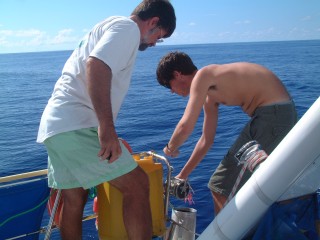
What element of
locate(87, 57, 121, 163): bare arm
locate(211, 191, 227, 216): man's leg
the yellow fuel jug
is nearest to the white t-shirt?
locate(87, 57, 121, 163): bare arm

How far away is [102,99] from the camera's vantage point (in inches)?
75.2

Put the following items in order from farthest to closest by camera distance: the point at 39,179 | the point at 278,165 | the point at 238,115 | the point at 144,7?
1. the point at 238,115
2. the point at 39,179
3. the point at 144,7
4. the point at 278,165

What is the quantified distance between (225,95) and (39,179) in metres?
1.51

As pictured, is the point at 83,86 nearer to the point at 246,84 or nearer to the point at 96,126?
the point at 96,126

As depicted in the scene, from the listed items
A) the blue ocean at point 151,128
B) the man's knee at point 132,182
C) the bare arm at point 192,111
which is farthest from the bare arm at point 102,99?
the blue ocean at point 151,128

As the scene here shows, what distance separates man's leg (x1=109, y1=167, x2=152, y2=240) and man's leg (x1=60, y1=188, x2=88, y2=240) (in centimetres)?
40

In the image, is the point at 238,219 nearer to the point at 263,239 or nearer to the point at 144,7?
the point at 263,239

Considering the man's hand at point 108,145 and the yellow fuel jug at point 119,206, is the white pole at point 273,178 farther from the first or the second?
the yellow fuel jug at point 119,206

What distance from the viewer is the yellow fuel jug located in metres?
2.40

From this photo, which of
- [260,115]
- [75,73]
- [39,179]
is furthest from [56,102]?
[260,115]

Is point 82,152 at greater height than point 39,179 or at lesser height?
greater

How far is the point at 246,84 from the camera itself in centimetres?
275

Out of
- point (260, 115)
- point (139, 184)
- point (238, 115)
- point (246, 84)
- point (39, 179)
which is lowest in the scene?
point (238, 115)

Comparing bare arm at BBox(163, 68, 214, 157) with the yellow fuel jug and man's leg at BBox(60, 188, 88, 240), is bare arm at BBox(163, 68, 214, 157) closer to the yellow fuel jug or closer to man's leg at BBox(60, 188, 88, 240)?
the yellow fuel jug
